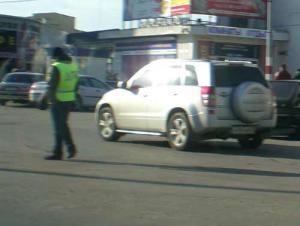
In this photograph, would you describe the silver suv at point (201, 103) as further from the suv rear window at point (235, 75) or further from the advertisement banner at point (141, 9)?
the advertisement banner at point (141, 9)

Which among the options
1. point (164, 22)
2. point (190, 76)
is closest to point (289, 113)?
point (190, 76)

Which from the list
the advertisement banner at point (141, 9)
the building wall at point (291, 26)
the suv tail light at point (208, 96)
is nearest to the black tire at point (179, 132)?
the suv tail light at point (208, 96)

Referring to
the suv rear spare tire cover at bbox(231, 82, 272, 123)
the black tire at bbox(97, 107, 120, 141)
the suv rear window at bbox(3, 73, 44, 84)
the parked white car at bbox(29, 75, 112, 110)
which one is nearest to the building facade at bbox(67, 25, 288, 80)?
the parked white car at bbox(29, 75, 112, 110)

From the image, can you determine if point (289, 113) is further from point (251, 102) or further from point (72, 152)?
point (72, 152)

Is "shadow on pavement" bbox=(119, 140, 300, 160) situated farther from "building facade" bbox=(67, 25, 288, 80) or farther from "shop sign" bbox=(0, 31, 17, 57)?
"shop sign" bbox=(0, 31, 17, 57)

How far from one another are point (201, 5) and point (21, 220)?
27857mm

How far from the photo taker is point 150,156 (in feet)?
37.3

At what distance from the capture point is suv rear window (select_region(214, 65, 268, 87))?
11992 mm

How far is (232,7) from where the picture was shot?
3431 centimetres

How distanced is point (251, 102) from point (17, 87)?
16.5 metres

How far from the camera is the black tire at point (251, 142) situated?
1276 cm

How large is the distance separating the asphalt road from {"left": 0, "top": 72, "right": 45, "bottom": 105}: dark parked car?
43.5 ft

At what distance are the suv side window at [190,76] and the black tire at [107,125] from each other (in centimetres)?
221

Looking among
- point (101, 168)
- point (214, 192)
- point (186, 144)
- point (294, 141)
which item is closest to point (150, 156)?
point (186, 144)
